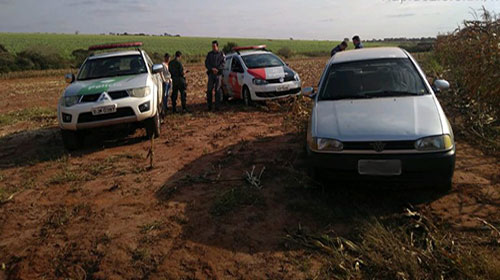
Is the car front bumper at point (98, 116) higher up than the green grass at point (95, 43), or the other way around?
the green grass at point (95, 43)

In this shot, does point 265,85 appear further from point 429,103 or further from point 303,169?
point 429,103

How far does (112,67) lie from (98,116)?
1620 millimetres

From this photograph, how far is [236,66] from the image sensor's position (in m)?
10.6

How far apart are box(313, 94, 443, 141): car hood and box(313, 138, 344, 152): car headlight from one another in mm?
51

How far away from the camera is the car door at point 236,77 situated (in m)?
10.2

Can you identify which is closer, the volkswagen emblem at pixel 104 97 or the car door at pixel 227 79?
the volkswagen emblem at pixel 104 97

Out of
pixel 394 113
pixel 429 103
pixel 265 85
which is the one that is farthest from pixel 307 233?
pixel 265 85

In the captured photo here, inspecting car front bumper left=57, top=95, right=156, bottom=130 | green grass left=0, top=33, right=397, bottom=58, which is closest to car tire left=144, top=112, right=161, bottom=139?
car front bumper left=57, top=95, right=156, bottom=130

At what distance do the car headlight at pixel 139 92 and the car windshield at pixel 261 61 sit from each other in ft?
13.5

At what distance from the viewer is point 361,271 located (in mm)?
2766

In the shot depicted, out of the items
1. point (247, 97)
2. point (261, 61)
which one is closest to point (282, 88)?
point (247, 97)

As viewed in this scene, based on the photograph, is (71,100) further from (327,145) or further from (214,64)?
(327,145)

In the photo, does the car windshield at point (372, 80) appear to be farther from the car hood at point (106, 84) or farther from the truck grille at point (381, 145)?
the car hood at point (106, 84)

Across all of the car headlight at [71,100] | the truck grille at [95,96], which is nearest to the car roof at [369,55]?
the truck grille at [95,96]
